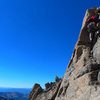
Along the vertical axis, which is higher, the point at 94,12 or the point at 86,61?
the point at 94,12

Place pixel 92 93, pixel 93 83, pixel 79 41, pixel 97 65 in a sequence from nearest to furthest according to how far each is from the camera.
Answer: pixel 92 93 < pixel 93 83 < pixel 97 65 < pixel 79 41

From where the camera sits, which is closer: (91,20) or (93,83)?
(93,83)

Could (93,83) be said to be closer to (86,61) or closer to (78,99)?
(78,99)

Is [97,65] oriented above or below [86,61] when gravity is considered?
below

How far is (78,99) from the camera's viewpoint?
10.5 metres

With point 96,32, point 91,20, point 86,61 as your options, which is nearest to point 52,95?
point 86,61

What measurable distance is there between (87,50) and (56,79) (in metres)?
14.1

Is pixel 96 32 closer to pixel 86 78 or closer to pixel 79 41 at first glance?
pixel 79 41

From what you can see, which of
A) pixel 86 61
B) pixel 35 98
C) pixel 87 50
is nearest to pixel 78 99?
pixel 86 61

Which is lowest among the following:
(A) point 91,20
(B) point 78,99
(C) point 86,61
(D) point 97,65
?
(B) point 78,99

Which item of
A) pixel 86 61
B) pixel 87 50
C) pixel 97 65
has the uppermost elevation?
pixel 87 50

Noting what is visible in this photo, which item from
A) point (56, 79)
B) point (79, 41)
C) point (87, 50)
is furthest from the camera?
point (56, 79)

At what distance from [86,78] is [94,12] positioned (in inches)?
529

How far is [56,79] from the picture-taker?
2730 cm
